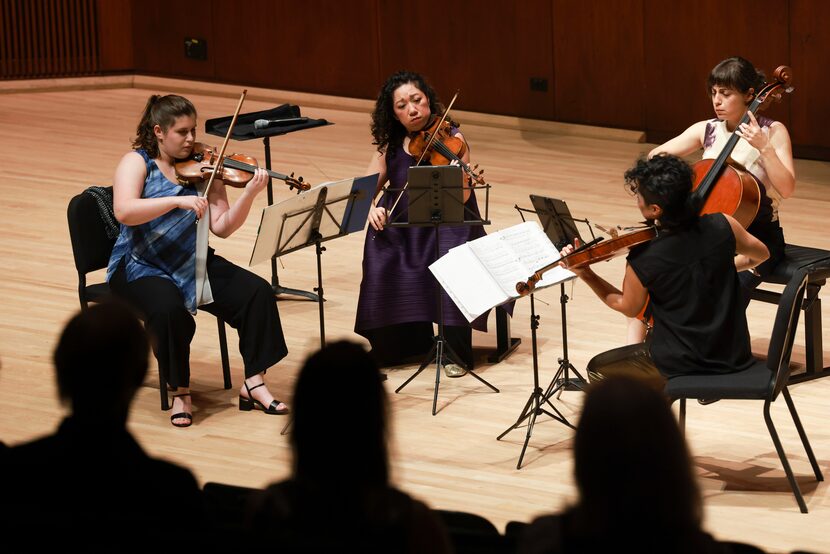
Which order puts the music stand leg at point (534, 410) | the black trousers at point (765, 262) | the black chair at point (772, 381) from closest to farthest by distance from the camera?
1. the black chair at point (772, 381)
2. the music stand leg at point (534, 410)
3. the black trousers at point (765, 262)

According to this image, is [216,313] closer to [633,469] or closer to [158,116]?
[158,116]

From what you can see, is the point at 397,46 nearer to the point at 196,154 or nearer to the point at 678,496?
the point at 196,154

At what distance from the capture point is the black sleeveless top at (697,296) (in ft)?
11.8

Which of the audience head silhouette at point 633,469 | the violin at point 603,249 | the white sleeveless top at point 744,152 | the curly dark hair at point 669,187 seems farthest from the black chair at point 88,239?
the audience head silhouette at point 633,469

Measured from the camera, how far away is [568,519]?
1.78m

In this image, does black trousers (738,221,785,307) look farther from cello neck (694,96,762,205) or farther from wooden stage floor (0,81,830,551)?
wooden stage floor (0,81,830,551)

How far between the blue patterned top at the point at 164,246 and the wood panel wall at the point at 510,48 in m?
4.75

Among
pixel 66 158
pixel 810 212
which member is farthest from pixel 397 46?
pixel 810 212

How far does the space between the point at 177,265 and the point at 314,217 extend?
56 cm

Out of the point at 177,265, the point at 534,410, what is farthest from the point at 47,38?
the point at 534,410

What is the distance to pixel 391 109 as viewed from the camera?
4.88 meters

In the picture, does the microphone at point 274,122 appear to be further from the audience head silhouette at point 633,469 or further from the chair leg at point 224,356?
the audience head silhouette at point 633,469

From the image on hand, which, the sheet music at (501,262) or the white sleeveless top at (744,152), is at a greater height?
the white sleeveless top at (744,152)

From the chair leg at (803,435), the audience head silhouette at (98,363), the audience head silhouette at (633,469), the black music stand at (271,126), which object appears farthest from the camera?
the black music stand at (271,126)
